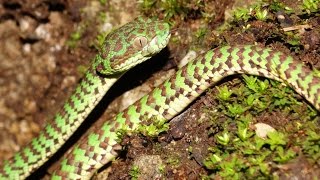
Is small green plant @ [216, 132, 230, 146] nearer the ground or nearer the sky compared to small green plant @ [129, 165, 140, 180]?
nearer the sky

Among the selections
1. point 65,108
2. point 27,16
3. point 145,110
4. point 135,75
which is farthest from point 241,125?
point 27,16

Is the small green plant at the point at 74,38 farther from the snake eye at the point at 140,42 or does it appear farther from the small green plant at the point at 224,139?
the small green plant at the point at 224,139

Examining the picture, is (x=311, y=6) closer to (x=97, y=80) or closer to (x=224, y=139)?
(x=224, y=139)

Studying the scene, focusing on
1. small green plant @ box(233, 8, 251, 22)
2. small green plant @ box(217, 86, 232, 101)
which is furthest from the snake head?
small green plant @ box(217, 86, 232, 101)

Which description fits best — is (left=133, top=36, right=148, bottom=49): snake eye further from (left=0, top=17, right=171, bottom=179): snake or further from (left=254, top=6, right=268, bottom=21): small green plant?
(left=254, top=6, right=268, bottom=21): small green plant

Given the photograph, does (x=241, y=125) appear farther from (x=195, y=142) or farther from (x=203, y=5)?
(x=203, y=5)

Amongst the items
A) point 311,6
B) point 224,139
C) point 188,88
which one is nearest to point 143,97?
point 188,88

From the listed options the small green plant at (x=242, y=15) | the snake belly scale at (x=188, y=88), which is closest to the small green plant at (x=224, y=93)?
the snake belly scale at (x=188, y=88)

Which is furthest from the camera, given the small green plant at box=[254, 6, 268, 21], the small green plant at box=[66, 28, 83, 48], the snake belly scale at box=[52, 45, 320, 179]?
the small green plant at box=[66, 28, 83, 48]
